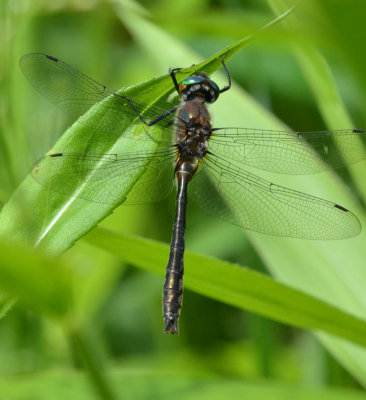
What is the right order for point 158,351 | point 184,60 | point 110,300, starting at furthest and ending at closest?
point 110,300 → point 158,351 → point 184,60

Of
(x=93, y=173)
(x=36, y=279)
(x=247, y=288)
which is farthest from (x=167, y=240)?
(x=36, y=279)

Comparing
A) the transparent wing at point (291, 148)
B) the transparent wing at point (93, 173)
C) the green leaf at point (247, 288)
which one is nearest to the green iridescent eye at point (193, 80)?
the transparent wing at point (291, 148)

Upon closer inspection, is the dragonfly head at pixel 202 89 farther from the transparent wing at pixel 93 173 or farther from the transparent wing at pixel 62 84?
the transparent wing at pixel 93 173

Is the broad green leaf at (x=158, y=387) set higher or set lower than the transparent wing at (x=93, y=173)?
lower

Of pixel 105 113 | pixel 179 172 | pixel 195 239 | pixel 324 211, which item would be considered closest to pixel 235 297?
pixel 105 113

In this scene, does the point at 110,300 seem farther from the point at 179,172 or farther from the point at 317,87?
the point at 317,87

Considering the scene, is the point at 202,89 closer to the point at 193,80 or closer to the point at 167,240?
the point at 193,80

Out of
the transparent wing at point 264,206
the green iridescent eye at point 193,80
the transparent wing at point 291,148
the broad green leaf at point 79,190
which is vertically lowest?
the broad green leaf at point 79,190
